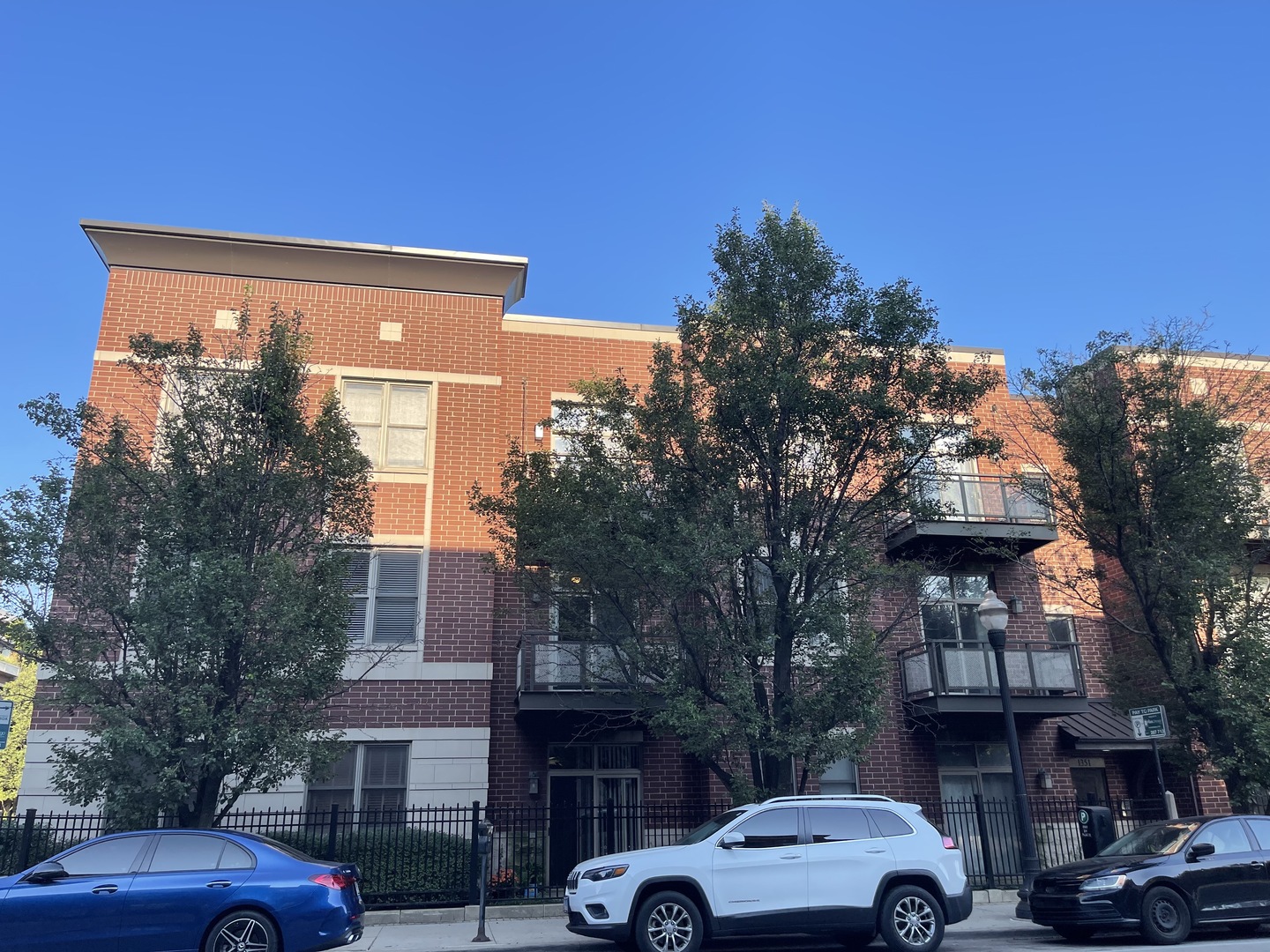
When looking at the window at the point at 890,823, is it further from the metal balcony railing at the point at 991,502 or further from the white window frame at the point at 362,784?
the metal balcony railing at the point at 991,502

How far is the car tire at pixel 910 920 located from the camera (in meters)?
9.43

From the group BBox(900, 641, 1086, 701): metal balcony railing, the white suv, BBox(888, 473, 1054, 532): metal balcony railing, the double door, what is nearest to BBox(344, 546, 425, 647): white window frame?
the double door

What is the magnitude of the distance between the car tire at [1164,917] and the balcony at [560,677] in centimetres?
742

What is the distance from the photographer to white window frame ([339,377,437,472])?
58.0ft

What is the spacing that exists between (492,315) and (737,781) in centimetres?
1080

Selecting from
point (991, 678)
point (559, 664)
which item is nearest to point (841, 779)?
point (991, 678)

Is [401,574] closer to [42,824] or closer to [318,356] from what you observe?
[318,356]

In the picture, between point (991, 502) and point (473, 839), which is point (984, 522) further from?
point (473, 839)

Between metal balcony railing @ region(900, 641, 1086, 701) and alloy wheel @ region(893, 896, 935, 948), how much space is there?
789 cm

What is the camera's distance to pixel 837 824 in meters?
9.79

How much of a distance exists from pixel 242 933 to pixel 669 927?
4.01 metres

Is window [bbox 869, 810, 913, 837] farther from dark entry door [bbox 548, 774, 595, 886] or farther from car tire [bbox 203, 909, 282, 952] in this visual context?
dark entry door [bbox 548, 774, 595, 886]

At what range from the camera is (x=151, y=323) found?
17.7 meters

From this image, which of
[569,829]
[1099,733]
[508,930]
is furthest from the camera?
[1099,733]
